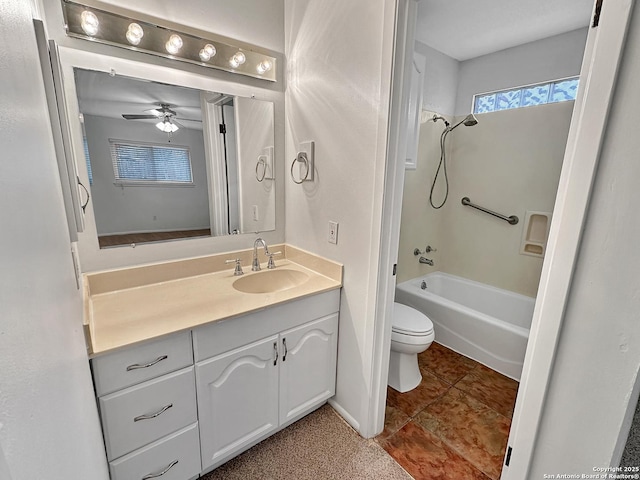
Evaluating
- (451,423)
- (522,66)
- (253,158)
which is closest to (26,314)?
(253,158)

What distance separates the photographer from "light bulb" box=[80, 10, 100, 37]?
123cm

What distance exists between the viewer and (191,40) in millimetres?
1467

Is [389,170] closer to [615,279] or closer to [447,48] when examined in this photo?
[615,279]

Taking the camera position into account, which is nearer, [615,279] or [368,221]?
[615,279]

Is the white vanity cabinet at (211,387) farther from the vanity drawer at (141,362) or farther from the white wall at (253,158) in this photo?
the white wall at (253,158)

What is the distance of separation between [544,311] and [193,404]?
133cm

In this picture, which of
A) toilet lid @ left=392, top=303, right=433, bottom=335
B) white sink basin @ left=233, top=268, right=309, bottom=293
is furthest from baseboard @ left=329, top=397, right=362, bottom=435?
white sink basin @ left=233, top=268, right=309, bottom=293

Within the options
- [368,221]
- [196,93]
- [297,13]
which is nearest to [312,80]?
[297,13]

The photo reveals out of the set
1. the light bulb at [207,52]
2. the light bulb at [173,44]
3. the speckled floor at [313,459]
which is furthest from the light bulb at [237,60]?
the speckled floor at [313,459]

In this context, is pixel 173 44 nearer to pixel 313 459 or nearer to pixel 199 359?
pixel 199 359

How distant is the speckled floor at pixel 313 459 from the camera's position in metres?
1.37

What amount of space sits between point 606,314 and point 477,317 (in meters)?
1.60

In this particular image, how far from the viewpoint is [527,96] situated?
2.49m

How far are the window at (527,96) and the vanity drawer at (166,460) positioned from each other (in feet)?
10.7
